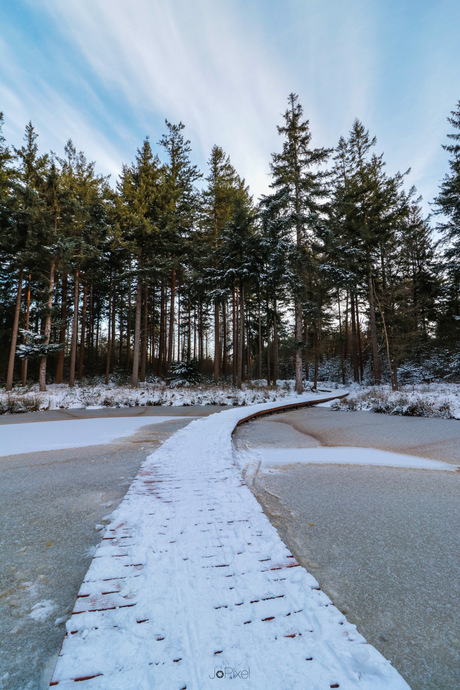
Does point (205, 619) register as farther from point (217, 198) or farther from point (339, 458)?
point (217, 198)

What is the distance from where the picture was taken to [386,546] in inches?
62.4

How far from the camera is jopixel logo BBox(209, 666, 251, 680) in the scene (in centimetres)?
78

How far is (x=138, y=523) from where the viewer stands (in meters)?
1.67

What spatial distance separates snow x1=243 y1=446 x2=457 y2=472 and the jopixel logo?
2445mm

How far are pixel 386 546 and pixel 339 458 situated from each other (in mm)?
1998

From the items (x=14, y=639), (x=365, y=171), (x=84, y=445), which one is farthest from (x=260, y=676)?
(x=365, y=171)

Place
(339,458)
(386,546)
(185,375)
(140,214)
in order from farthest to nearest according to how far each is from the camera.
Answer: (185,375)
(140,214)
(339,458)
(386,546)

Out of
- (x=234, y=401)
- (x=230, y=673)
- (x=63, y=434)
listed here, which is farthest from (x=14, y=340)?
(x=230, y=673)

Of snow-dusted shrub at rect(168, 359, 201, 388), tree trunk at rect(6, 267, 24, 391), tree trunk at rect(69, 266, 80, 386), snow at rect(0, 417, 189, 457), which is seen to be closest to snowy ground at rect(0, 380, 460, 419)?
tree trunk at rect(6, 267, 24, 391)

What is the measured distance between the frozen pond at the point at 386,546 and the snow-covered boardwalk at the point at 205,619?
199 mm

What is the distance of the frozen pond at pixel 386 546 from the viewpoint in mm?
975

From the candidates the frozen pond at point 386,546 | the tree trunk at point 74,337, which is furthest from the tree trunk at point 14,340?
the frozen pond at point 386,546

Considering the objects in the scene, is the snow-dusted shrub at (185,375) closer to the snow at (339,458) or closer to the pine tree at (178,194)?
the pine tree at (178,194)

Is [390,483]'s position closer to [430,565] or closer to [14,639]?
[430,565]
